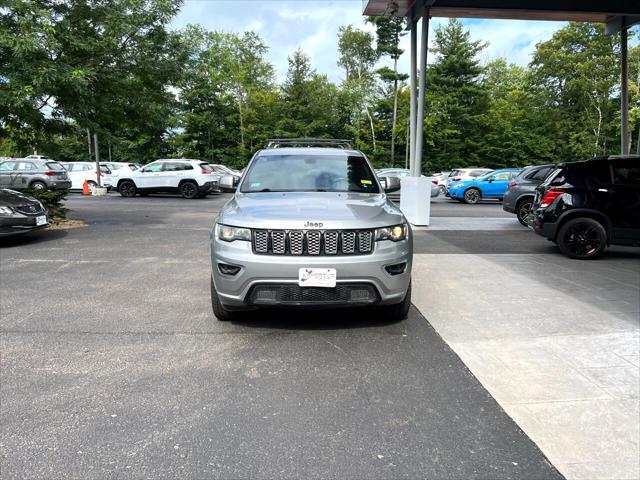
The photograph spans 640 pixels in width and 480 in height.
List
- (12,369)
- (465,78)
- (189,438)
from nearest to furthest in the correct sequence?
(189,438) < (12,369) < (465,78)

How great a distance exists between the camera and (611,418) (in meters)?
3.13

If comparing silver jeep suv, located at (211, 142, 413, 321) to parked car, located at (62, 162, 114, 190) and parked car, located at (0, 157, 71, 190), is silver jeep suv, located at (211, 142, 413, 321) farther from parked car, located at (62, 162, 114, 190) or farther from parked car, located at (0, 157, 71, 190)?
parked car, located at (62, 162, 114, 190)

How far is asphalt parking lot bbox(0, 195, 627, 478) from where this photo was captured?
8.63 feet

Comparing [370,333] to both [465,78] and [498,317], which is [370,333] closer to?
[498,317]

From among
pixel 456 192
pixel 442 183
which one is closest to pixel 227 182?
pixel 456 192

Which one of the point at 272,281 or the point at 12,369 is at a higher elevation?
the point at 272,281

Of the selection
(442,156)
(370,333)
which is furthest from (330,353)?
(442,156)

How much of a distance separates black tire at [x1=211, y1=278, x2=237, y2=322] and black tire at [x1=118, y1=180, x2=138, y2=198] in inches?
764

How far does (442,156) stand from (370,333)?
42744 millimetres

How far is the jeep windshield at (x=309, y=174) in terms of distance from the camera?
5.42m

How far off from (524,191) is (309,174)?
956cm

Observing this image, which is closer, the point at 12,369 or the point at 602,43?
the point at 12,369

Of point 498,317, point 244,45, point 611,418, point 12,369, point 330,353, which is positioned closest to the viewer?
point 611,418

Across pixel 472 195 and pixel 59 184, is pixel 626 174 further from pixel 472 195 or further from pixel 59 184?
pixel 59 184
